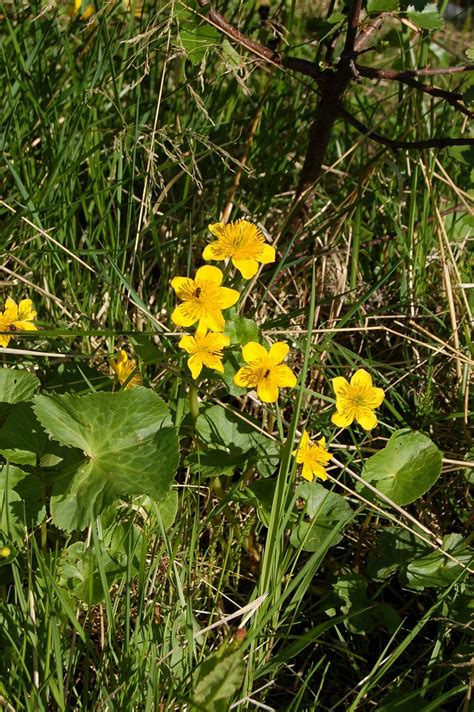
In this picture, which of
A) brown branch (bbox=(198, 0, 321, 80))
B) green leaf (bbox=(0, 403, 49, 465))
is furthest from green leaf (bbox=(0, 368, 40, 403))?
brown branch (bbox=(198, 0, 321, 80))

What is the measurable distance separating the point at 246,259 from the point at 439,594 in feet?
2.57

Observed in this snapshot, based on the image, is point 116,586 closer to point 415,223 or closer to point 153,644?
point 153,644

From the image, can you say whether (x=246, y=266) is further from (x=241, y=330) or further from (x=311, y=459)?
(x=311, y=459)

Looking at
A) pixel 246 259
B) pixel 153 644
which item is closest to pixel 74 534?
pixel 153 644

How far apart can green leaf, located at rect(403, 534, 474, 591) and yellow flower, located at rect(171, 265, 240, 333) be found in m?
0.64

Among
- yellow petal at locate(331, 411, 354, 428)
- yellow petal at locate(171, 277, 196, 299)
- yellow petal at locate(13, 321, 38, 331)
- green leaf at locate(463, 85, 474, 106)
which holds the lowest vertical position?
yellow petal at locate(13, 321, 38, 331)

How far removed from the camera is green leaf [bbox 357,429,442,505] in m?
1.74

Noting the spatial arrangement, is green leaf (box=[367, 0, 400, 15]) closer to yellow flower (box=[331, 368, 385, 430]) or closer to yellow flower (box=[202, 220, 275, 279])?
yellow flower (box=[202, 220, 275, 279])

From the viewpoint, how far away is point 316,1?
3.62 metres

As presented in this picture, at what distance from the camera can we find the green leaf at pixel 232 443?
67.8 inches

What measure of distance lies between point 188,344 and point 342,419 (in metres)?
0.36

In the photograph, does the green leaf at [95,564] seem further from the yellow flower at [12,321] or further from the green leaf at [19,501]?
the yellow flower at [12,321]

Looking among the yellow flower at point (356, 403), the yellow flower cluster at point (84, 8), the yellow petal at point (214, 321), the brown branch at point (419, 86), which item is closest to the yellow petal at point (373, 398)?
the yellow flower at point (356, 403)

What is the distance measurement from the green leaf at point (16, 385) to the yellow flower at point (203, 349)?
0.36 metres
